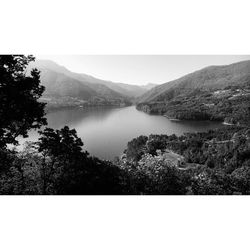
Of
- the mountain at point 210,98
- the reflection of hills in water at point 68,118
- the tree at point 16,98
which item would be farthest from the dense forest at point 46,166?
the mountain at point 210,98

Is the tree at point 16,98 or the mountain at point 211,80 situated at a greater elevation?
the mountain at point 211,80

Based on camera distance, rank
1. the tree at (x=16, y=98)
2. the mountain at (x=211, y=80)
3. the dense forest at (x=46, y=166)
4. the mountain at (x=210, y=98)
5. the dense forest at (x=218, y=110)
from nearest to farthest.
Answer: the tree at (x=16, y=98) < the dense forest at (x=46, y=166) < the dense forest at (x=218, y=110) < the mountain at (x=210, y=98) < the mountain at (x=211, y=80)

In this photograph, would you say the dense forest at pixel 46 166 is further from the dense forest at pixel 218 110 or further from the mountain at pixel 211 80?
the mountain at pixel 211 80

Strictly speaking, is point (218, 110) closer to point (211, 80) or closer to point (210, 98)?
point (210, 98)

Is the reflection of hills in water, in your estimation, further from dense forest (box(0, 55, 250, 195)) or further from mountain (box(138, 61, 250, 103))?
mountain (box(138, 61, 250, 103))

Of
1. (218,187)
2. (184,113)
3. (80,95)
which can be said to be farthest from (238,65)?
(218,187)

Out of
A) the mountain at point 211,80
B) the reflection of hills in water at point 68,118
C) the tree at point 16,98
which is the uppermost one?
the mountain at point 211,80

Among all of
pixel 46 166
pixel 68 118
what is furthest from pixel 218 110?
pixel 46 166
